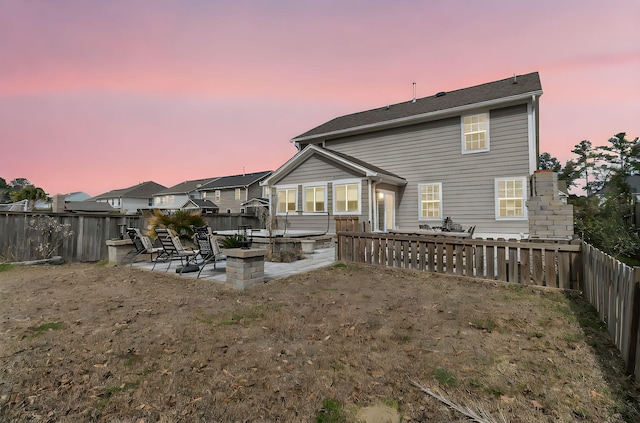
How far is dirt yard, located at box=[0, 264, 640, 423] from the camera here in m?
2.29

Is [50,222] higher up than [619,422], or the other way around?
[50,222]

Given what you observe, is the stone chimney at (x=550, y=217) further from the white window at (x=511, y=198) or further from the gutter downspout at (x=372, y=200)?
the gutter downspout at (x=372, y=200)

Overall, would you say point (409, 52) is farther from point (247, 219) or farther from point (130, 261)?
point (130, 261)

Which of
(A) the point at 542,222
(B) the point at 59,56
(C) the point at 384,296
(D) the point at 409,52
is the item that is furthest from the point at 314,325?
(B) the point at 59,56

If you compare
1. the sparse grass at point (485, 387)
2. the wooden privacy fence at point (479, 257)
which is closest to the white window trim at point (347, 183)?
the wooden privacy fence at point (479, 257)

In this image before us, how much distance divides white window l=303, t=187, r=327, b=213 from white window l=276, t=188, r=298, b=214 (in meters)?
0.75

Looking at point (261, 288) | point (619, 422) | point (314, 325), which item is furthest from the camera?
point (261, 288)

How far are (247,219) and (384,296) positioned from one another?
607 inches

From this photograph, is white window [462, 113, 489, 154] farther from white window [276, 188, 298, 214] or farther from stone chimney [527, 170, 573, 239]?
white window [276, 188, 298, 214]

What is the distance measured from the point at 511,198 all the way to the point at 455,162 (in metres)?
2.98

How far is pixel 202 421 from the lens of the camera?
A: 215 centimetres

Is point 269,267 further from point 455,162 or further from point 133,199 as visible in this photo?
point 133,199

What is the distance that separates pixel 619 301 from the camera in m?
3.14

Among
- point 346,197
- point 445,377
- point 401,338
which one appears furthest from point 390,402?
point 346,197
